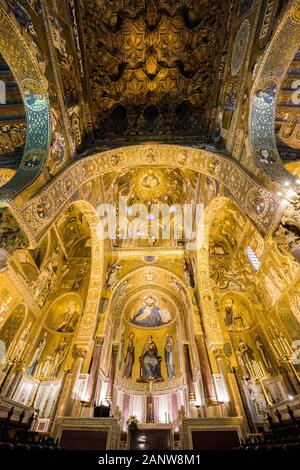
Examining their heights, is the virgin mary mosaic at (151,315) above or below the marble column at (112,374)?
above

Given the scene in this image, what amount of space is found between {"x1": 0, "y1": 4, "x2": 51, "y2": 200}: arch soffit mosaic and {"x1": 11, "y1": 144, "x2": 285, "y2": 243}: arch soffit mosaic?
578 mm

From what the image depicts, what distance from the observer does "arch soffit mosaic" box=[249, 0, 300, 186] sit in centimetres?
496

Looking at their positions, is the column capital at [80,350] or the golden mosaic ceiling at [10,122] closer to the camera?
the golden mosaic ceiling at [10,122]

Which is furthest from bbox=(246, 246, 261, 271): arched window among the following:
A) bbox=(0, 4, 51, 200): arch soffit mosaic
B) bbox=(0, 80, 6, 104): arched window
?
bbox=(0, 80, 6, 104): arched window

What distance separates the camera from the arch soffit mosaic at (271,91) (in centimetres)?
496

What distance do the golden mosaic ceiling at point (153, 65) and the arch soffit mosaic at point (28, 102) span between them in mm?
2792

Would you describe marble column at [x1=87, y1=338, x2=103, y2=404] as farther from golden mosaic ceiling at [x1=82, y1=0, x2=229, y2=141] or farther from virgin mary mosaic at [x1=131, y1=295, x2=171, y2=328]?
golden mosaic ceiling at [x1=82, y1=0, x2=229, y2=141]

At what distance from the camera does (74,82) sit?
23.3 feet

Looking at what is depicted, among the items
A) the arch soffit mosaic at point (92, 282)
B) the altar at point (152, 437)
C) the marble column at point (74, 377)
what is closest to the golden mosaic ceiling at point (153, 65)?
the arch soffit mosaic at point (92, 282)

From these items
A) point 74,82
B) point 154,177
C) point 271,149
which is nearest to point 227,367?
point 271,149

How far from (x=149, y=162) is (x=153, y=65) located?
3.66 m

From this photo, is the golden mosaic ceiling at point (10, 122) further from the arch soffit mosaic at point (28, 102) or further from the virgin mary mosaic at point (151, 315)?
the virgin mary mosaic at point (151, 315)

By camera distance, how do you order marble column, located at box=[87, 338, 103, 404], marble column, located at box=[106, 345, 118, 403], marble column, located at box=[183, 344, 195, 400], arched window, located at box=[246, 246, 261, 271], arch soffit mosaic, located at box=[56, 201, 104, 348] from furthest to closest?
arched window, located at box=[246, 246, 261, 271]
arch soffit mosaic, located at box=[56, 201, 104, 348]
marble column, located at box=[106, 345, 118, 403]
marble column, located at box=[183, 344, 195, 400]
marble column, located at box=[87, 338, 103, 404]
